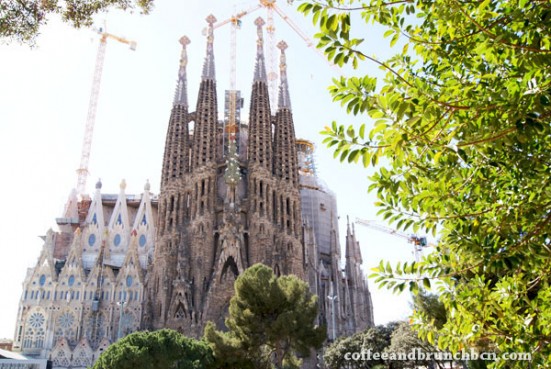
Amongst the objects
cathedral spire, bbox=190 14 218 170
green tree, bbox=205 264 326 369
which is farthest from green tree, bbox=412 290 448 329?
cathedral spire, bbox=190 14 218 170

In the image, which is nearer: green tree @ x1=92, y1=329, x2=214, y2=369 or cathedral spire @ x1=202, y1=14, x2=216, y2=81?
→ green tree @ x1=92, y1=329, x2=214, y2=369

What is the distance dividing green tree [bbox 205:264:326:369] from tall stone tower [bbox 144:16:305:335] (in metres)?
11.2

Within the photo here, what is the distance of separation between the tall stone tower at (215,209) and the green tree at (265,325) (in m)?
11.2

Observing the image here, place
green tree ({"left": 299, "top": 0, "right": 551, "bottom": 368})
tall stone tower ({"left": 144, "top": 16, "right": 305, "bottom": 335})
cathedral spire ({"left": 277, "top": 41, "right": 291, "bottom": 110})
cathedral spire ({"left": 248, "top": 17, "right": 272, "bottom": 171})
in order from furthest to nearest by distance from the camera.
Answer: cathedral spire ({"left": 277, "top": 41, "right": 291, "bottom": 110}) → cathedral spire ({"left": 248, "top": 17, "right": 272, "bottom": 171}) → tall stone tower ({"left": 144, "top": 16, "right": 305, "bottom": 335}) → green tree ({"left": 299, "top": 0, "right": 551, "bottom": 368})

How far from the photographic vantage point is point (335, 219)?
50375 millimetres

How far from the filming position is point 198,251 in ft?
118

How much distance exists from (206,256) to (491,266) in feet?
107

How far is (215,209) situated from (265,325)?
57.6 ft

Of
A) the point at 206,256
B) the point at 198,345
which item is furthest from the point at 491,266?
the point at 206,256

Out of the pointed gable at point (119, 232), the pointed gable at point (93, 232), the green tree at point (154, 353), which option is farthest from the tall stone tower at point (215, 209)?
the green tree at point (154, 353)

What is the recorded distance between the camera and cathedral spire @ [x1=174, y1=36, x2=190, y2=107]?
140 ft

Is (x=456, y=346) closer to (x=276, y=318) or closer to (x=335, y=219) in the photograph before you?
(x=276, y=318)

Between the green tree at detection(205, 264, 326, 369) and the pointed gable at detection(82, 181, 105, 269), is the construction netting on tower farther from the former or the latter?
the green tree at detection(205, 264, 326, 369)

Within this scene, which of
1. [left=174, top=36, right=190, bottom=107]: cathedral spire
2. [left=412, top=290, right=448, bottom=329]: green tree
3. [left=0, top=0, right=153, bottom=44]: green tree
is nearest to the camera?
[left=0, top=0, right=153, bottom=44]: green tree
